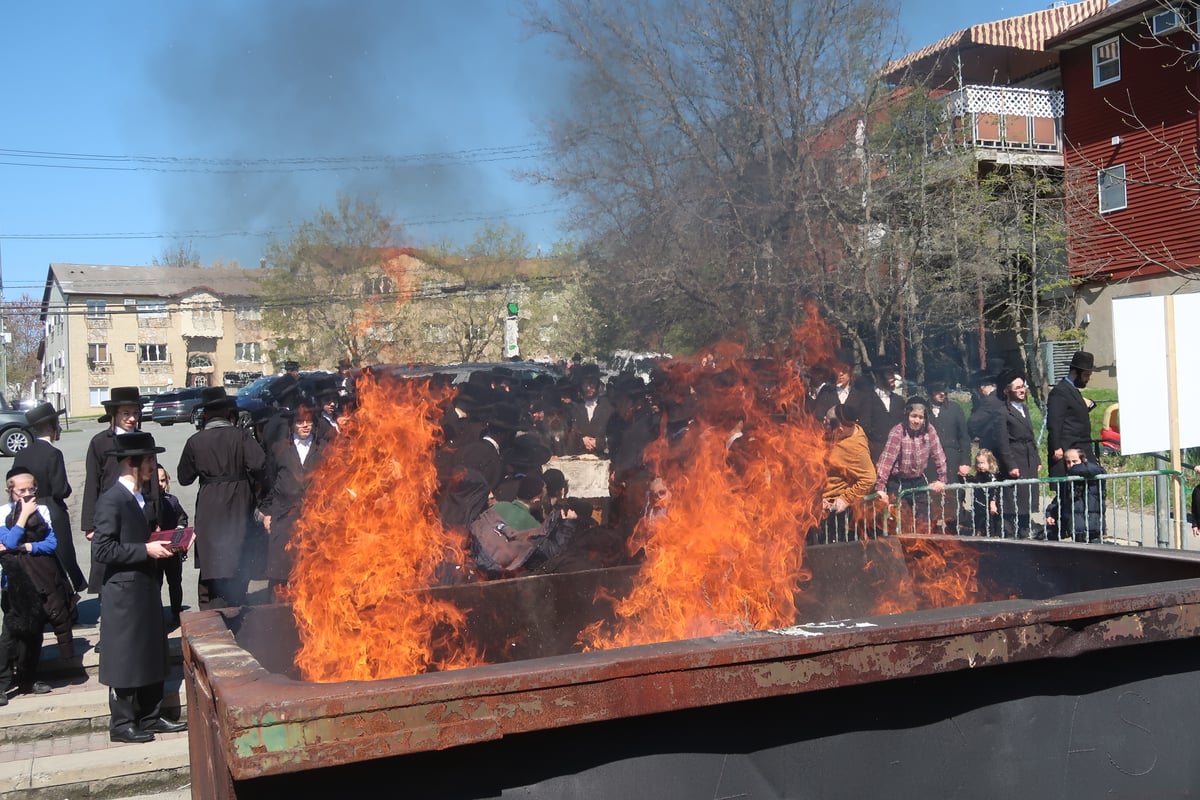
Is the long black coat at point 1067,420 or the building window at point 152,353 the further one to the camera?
the building window at point 152,353

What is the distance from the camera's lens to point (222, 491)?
21.5ft

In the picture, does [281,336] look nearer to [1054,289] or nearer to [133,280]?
[1054,289]

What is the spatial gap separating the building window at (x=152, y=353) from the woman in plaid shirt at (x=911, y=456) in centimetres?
6166

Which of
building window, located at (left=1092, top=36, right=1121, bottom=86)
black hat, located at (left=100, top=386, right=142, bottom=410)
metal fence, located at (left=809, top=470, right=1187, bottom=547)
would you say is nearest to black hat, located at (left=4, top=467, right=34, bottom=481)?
black hat, located at (left=100, top=386, right=142, bottom=410)

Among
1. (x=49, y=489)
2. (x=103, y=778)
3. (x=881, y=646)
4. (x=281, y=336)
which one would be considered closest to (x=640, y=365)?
(x=281, y=336)

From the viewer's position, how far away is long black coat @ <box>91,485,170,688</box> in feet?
16.8

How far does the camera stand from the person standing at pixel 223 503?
6.40 meters

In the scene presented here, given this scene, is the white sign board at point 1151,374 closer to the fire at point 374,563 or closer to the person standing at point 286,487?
the fire at point 374,563

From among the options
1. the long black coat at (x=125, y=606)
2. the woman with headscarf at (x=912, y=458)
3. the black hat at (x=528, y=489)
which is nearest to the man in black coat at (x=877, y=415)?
the woman with headscarf at (x=912, y=458)

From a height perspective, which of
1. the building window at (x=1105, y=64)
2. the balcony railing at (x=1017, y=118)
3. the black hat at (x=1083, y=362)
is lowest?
the black hat at (x=1083, y=362)

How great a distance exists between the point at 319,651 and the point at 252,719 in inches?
61.6

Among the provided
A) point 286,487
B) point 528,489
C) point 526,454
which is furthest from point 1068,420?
point 286,487

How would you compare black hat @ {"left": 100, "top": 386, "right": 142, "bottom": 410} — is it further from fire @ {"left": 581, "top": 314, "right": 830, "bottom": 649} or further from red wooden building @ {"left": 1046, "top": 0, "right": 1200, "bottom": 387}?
red wooden building @ {"left": 1046, "top": 0, "right": 1200, "bottom": 387}

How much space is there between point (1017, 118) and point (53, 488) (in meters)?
24.8
